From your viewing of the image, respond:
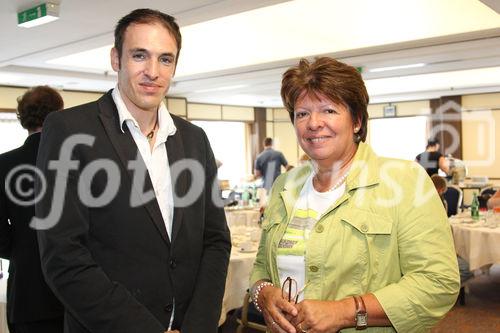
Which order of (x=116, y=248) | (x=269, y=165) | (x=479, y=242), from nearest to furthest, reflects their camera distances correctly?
1. (x=116, y=248)
2. (x=479, y=242)
3. (x=269, y=165)

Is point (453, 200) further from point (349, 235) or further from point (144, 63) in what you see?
point (144, 63)

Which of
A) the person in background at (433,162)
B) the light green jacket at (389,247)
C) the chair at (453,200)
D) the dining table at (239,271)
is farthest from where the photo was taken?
the person in background at (433,162)

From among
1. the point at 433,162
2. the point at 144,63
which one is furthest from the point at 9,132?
the point at 144,63

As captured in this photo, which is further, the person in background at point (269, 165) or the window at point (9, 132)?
the person in background at point (269, 165)

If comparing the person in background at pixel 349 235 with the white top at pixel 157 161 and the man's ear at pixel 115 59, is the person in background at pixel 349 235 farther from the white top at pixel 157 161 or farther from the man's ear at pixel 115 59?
the man's ear at pixel 115 59

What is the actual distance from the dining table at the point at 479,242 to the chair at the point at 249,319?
9.08 ft

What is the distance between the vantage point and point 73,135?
1.31 metres

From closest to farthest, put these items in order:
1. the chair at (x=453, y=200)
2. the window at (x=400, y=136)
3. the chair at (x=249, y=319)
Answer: the chair at (x=249, y=319)
the chair at (x=453, y=200)
the window at (x=400, y=136)

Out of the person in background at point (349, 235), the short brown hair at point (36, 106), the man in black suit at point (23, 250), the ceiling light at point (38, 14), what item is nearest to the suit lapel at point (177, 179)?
the person in background at point (349, 235)

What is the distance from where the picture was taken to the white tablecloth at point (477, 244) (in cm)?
493

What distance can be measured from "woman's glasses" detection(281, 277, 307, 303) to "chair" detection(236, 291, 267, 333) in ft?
6.10

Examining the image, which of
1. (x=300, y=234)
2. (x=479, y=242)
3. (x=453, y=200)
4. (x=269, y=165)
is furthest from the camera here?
(x=269, y=165)

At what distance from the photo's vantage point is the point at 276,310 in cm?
151

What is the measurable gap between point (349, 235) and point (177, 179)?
0.55 meters
